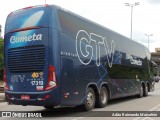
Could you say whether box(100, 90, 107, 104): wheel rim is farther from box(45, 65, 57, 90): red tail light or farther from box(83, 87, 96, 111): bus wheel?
box(45, 65, 57, 90): red tail light

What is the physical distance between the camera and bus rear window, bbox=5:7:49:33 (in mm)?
12211

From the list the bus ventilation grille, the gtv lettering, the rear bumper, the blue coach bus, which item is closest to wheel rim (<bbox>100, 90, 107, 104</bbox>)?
the blue coach bus

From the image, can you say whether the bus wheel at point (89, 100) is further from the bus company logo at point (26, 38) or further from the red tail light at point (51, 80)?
the bus company logo at point (26, 38)

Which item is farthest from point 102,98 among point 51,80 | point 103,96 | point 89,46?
point 51,80

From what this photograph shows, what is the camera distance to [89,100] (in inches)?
555

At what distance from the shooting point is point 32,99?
39.2 feet

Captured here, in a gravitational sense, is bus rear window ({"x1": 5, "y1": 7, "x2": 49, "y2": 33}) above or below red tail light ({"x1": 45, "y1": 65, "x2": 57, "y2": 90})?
above

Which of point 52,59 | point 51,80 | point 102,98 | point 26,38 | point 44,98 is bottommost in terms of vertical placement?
point 102,98

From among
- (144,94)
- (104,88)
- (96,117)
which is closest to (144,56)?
(144,94)

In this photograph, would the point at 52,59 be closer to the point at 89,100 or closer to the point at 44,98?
the point at 44,98

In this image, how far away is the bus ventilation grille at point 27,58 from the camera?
12117 millimetres

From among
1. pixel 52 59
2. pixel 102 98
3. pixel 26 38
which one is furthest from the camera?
pixel 102 98

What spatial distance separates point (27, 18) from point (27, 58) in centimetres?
146

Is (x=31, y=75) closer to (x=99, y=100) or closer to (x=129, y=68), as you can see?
(x=99, y=100)
